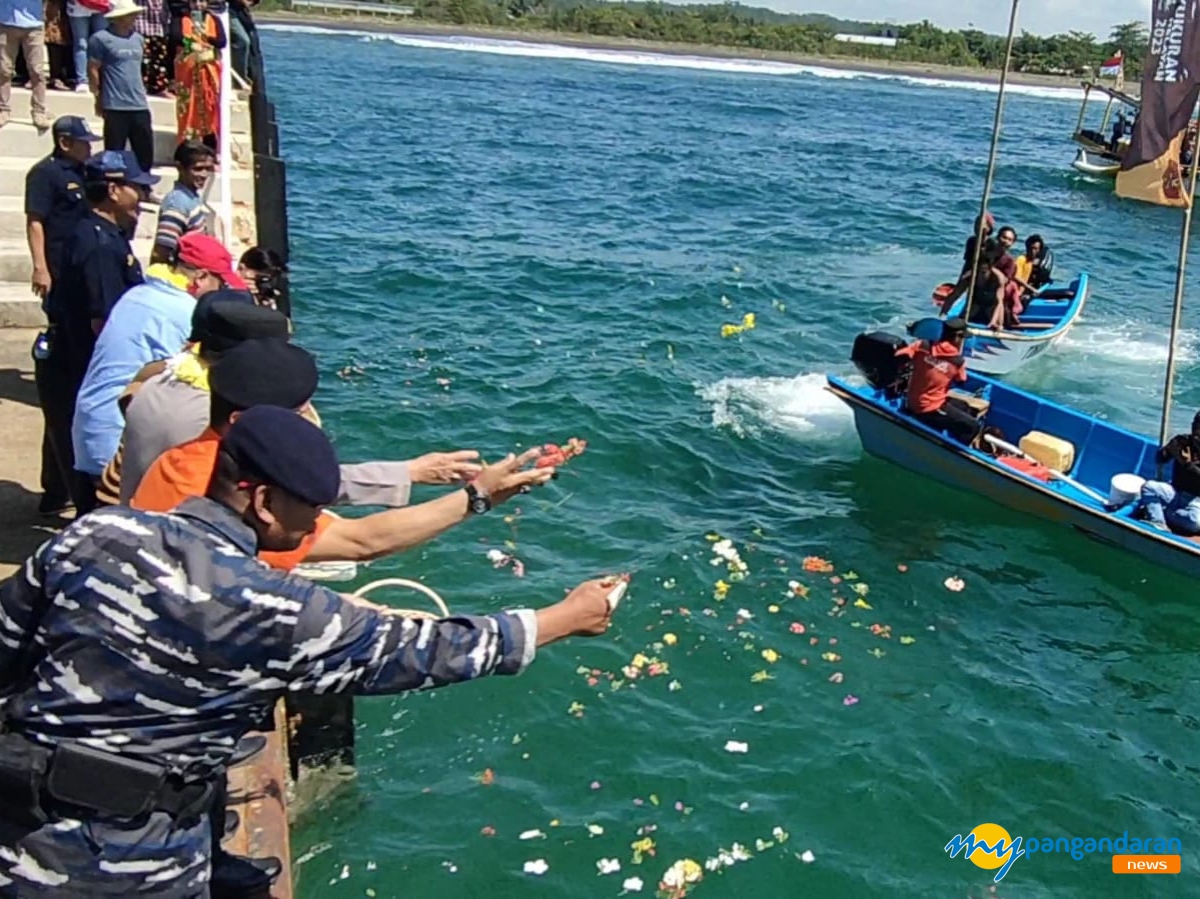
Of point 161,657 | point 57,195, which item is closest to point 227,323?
point 161,657

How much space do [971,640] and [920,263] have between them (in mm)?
16269

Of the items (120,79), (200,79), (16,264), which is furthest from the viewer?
(200,79)

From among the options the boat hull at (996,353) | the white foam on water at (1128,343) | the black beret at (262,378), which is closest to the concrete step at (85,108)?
the boat hull at (996,353)

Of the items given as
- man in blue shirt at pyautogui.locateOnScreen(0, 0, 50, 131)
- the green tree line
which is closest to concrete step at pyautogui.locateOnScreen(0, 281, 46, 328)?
man in blue shirt at pyautogui.locateOnScreen(0, 0, 50, 131)

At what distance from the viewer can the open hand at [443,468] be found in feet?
15.6

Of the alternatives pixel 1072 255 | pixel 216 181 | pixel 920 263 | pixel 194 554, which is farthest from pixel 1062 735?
pixel 1072 255

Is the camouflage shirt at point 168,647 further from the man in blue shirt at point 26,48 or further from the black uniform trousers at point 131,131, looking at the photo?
the man in blue shirt at point 26,48

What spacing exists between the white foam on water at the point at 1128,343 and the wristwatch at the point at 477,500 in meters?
16.1

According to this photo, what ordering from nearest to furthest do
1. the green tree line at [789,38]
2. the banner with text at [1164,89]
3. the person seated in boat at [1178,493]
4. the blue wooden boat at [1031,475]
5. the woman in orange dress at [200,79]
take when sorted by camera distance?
the person seated in boat at [1178,493] < the blue wooden boat at [1031,475] < the woman in orange dress at [200,79] < the banner with text at [1164,89] < the green tree line at [789,38]

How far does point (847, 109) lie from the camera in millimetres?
59406

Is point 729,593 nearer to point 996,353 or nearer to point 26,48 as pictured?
point 996,353

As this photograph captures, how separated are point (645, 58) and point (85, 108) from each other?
250ft

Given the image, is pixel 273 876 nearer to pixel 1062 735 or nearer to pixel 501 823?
pixel 501 823

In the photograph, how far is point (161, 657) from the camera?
2676 mm
